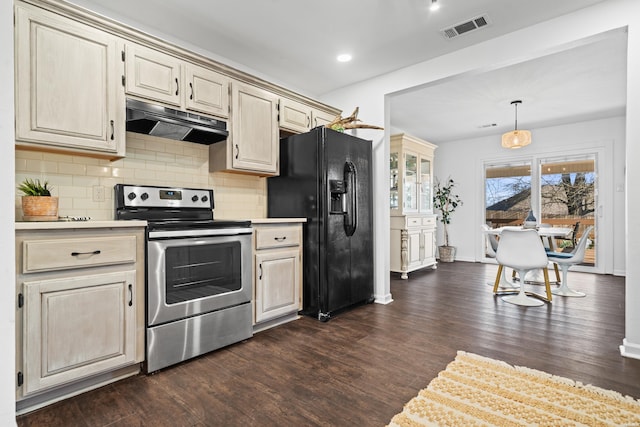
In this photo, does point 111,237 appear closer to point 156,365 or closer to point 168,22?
point 156,365

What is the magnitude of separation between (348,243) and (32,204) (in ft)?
8.03

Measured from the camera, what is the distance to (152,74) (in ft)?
7.91

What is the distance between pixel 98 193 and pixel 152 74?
37.6 inches

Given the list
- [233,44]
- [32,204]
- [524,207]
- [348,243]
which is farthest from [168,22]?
[524,207]

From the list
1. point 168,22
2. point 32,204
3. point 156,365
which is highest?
point 168,22

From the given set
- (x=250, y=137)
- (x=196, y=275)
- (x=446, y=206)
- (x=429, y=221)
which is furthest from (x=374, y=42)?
(x=446, y=206)

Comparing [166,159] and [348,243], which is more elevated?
[166,159]

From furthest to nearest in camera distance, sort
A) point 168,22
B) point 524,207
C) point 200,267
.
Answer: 1. point 524,207
2. point 168,22
3. point 200,267

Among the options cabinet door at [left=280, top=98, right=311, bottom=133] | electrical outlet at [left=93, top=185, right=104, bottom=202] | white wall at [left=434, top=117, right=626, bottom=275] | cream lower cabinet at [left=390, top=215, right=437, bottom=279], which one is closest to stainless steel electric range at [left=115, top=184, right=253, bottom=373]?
electrical outlet at [left=93, top=185, right=104, bottom=202]

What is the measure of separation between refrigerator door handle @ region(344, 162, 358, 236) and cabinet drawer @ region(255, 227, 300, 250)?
0.53 metres

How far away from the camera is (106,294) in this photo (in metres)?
1.89

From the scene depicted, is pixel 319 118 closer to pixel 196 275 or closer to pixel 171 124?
pixel 171 124

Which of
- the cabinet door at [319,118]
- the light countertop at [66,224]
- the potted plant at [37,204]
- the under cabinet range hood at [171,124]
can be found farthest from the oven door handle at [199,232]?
the cabinet door at [319,118]
